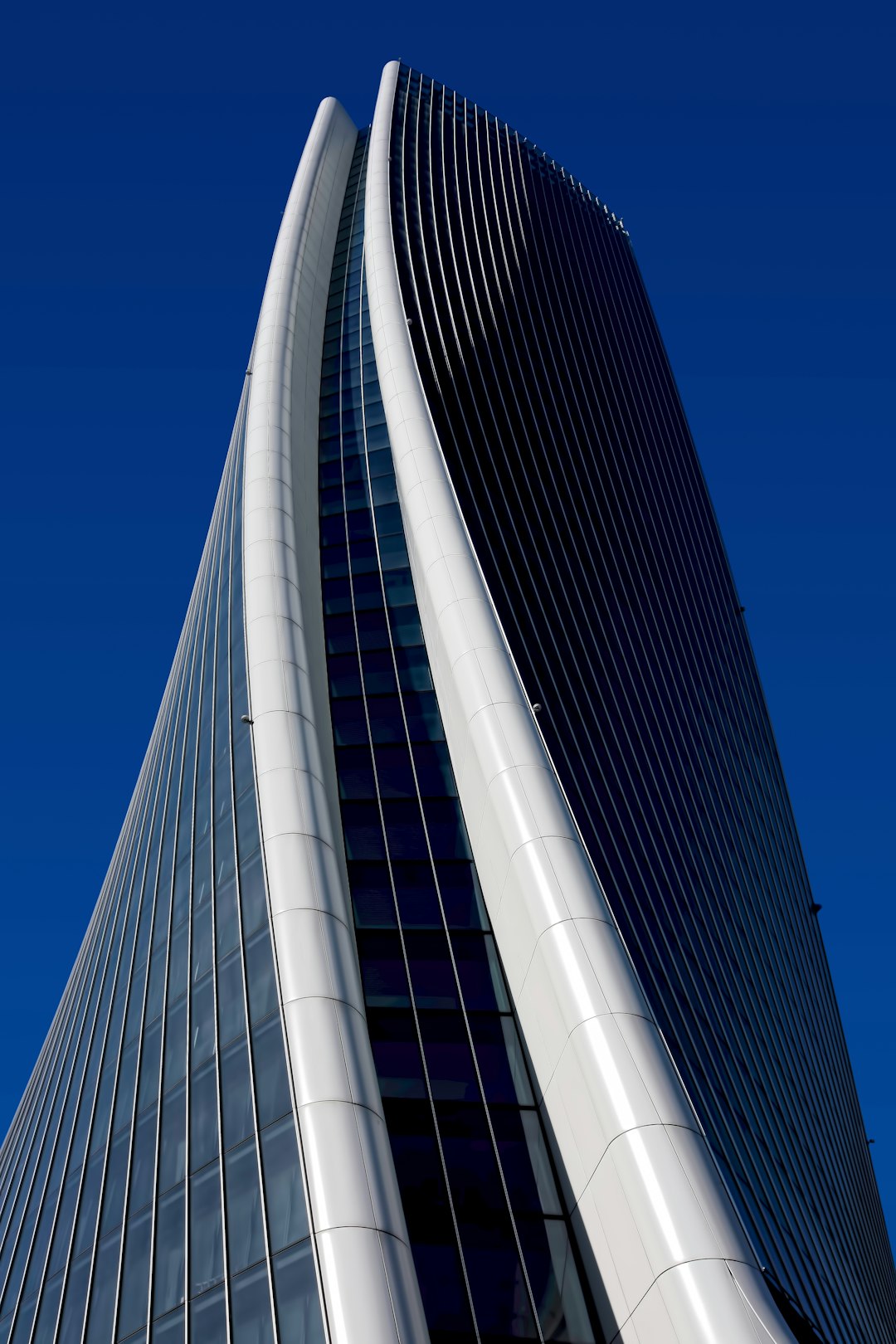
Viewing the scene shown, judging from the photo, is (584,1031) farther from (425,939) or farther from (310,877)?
(425,939)

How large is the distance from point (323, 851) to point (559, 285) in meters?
46.3

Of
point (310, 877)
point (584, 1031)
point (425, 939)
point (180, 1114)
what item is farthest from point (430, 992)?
point (584, 1031)

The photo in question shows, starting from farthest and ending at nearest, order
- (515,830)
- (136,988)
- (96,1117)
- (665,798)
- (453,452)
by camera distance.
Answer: (665,798)
(453,452)
(136,988)
(96,1117)
(515,830)

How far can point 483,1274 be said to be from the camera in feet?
55.5

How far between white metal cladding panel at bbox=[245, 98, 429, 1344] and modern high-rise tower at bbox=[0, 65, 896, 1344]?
0.22 feet

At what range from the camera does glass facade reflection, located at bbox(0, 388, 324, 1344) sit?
54.4 feet

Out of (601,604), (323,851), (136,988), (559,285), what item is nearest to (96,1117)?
(136,988)

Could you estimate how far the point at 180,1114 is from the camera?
20.2 meters

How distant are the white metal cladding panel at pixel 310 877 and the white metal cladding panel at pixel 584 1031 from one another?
268 centimetres

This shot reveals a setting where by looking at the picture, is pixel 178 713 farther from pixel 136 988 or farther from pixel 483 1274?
pixel 483 1274

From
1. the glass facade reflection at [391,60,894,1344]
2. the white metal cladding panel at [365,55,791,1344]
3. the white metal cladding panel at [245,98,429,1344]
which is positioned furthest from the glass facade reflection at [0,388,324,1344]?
the glass facade reflection at [391,60,894,1344]

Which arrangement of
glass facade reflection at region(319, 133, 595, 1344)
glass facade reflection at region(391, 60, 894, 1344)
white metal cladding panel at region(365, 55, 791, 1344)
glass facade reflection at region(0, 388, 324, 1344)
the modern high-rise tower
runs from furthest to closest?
glass facade reflection at region(391, 60, 894, 1344) < glass facade reflection at region(319, 133, 595, 1344) < glass facade reflection at region(0, 388, 324, 1344) < the modern high-rise tower < white metal cladding panel at region(365, 55, 791, 1344)

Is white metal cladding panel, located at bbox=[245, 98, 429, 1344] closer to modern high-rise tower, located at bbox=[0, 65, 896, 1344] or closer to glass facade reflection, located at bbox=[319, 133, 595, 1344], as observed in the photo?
modern high-rise tower, located at bbox=[0, 65, 896, 1344]

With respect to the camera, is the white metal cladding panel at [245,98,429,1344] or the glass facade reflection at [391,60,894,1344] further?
the glass facade reflection at [391,60,894,1344]
